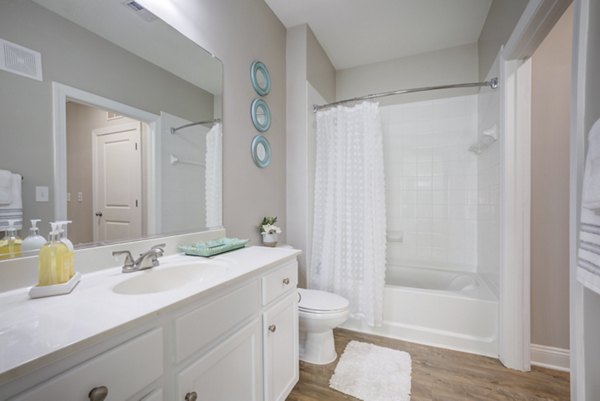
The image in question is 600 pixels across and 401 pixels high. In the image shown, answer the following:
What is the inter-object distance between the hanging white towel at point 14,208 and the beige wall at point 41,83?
16 mm

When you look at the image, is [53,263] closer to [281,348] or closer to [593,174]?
[281,348]

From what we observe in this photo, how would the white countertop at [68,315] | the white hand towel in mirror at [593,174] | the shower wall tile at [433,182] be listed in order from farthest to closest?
1. the shower wall tile at [433,182]
2. the white hand towel in mirror at [593,174]
3. the white countertop at [68,315]

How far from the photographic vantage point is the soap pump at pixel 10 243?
78 cm

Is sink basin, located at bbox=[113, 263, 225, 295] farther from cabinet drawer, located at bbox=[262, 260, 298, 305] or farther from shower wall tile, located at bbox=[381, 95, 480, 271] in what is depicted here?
shower wall tile, located at bbox=[381, 95, 480, 271]

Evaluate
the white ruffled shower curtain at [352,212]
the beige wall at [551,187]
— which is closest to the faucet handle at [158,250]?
the white ruffled shower curtain at [352,212]

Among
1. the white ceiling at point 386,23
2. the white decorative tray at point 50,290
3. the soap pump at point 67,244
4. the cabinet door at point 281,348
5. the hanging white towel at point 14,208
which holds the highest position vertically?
the white ceiling at point 386,23

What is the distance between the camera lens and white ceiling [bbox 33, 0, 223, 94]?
953 millimetres

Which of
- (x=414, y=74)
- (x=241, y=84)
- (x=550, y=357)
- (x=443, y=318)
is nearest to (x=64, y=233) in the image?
(x=241, y=84)

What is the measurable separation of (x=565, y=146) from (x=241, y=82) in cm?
216

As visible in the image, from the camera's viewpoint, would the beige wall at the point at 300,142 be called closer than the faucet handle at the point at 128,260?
No

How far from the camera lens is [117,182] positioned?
1.09 meters

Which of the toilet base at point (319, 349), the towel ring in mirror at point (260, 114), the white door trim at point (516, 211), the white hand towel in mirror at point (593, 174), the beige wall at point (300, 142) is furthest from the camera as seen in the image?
the beige wall at point (300, 142)

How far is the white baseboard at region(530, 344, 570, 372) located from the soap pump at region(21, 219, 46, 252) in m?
2.72

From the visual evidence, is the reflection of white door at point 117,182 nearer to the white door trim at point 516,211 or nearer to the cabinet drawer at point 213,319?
the cabinet drawer at point 213,319
